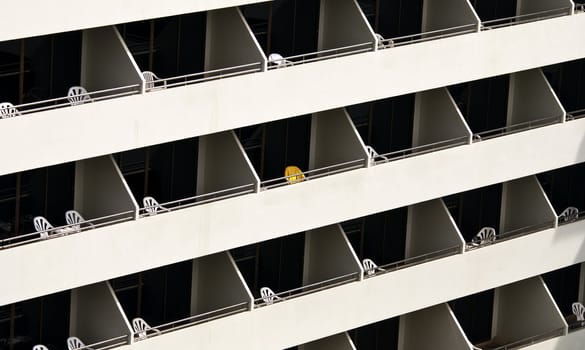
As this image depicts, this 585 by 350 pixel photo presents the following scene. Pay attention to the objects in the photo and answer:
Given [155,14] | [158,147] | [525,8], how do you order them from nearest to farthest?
[155,14] < [158,147] < [525,8]

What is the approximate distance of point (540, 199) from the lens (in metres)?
51.5

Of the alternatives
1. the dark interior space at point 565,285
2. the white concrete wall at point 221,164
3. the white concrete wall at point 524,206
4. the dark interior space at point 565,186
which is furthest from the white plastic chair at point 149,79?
the dark interior space at point 565,285

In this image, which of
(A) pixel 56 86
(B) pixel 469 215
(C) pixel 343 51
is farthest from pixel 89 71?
(B) pixel 469 215

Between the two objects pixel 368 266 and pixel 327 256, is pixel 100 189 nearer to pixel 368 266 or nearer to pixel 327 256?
pixel 327 256

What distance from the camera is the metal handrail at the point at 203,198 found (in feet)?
141

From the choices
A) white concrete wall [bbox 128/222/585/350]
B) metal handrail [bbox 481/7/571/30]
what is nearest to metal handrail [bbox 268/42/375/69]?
metal handrail [bbox 481/7/571/30]

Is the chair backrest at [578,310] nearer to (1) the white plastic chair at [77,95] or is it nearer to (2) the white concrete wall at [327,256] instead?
(2) the white concrete wall at [327,256]

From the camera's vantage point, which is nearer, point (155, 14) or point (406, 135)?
point (155, 14)

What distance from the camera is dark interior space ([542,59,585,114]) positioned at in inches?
2099

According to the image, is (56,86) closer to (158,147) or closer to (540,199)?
(158,147)

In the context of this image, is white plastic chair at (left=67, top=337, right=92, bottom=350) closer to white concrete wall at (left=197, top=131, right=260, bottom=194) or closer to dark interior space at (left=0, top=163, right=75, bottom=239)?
dark interior space at (left=0, top=163, right=75, bottom=239)

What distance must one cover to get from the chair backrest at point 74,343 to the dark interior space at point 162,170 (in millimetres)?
3378

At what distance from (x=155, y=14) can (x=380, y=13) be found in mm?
8806

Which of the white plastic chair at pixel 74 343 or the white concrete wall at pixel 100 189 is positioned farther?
the white plastic chair at pixel 74 343
